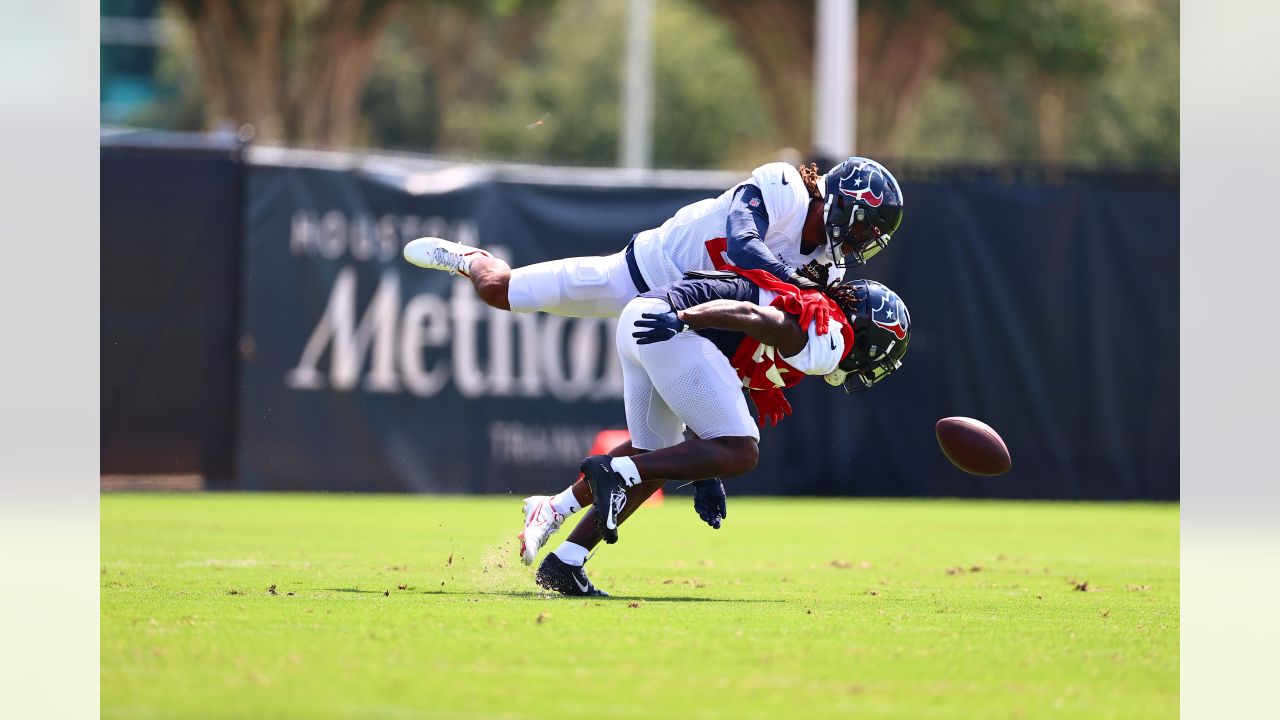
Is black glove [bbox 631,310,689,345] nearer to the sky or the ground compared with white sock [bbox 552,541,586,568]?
nearer to the sky

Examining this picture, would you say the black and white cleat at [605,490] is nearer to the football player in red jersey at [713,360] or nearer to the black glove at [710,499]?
the football player in red jersey at [713,360]

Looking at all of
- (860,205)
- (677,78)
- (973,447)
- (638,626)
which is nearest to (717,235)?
(860,205)

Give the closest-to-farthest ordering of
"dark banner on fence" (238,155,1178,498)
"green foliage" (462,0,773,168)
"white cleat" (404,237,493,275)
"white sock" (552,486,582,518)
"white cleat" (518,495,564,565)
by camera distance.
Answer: "white cleat" (518,495,564,565) < "white sock" (552,486,582,518) < "white cleat" (404,237,493,275) < "dark banner on fence" (238,155,1178,498) < "green foliage" (462,0,773,168)

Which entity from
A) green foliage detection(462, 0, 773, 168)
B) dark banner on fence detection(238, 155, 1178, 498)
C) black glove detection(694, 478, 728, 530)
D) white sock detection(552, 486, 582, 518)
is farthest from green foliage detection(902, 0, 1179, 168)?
white sock detection(552, 486, 582, 518)

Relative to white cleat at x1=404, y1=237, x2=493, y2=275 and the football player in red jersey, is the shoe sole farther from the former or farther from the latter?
the football player in red jersey

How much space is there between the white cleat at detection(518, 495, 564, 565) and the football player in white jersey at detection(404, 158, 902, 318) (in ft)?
2.96

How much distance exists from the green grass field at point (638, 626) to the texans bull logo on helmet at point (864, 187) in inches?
72.6

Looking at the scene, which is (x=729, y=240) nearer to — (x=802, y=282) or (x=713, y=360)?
(x=802, y=282)

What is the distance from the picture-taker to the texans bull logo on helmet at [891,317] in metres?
7.55

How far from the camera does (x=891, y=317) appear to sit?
759 cm

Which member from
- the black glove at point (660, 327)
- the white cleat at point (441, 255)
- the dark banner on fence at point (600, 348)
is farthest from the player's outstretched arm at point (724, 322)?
the dark banner on fence at point (600, 348)

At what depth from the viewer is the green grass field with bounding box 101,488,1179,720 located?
194 inches

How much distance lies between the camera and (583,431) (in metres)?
14.7
